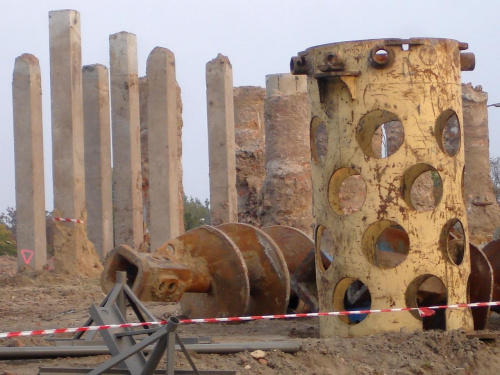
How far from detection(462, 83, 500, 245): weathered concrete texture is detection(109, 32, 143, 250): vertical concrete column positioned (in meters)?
7.11

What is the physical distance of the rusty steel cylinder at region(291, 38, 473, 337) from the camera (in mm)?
8641

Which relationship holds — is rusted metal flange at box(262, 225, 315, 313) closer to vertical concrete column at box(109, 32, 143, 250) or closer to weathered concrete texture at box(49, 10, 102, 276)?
weathered concrete texture at box(49, 10, 102, 276)

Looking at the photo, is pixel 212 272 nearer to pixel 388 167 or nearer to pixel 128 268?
pixel 128 268

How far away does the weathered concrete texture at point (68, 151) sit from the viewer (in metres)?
15.7

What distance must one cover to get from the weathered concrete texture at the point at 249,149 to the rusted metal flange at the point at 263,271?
9188mm

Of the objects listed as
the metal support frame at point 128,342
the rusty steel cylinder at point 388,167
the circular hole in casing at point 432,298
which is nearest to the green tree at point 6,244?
the circular hole in casing at point 432,298

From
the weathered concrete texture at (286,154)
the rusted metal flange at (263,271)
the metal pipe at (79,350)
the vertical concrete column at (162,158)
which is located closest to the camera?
the metal pipe at (79,350)

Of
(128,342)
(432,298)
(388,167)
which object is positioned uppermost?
(388,167)

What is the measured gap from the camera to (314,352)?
305 inches

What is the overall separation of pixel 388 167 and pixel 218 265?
2.19m

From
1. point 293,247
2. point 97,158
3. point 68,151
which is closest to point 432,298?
point 293,247

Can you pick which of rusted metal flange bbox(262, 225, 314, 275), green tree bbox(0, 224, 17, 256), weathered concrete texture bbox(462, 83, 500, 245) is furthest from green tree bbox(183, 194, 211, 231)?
rusted metal flange bbox(262, 225, 314, 275)

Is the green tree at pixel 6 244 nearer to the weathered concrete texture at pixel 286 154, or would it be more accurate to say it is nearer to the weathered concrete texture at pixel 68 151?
the weathered concrete texture at pixel 286 154

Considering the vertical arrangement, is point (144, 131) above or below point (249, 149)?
above
